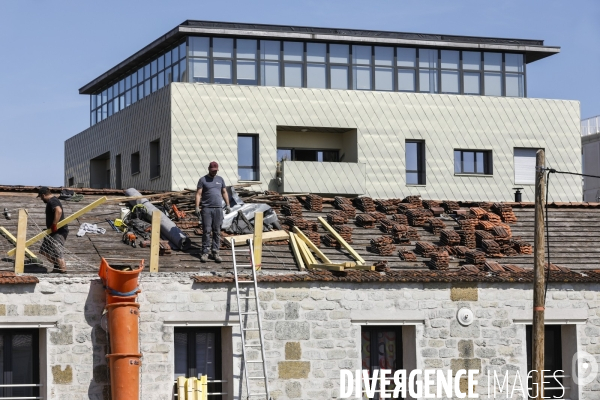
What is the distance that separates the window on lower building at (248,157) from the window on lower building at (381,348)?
2362 cm

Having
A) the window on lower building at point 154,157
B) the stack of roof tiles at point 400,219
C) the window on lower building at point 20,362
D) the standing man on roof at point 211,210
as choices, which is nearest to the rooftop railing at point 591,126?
the window on lower building at point 154,157

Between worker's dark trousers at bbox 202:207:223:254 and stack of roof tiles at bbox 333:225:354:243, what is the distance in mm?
3116

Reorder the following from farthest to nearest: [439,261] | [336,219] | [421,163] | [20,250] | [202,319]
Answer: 1. [421,163]
2. [336,219]
3. [439,261]
4. [202,319]
5. [20,250]

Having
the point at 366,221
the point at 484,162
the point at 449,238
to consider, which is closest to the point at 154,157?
the point at 484,162

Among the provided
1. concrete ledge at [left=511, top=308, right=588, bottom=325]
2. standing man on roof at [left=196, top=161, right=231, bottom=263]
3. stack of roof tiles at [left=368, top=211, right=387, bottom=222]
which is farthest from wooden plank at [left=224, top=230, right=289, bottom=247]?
concrete ledge at [left=511, top=308, right=588, bottom=325]

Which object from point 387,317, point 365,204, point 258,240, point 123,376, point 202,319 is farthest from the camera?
point 365,204

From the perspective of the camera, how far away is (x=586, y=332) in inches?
898

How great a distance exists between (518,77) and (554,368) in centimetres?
2903

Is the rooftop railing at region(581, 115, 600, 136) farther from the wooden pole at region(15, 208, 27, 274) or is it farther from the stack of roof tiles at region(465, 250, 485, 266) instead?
the wooden pole at region(15, 208, 27, 274)

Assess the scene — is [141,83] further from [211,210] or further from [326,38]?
[211,210]

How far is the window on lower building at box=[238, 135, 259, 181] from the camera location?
149 ft

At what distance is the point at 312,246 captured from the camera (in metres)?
22.5

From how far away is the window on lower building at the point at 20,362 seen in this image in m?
19.8

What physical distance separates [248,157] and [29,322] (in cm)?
2661
